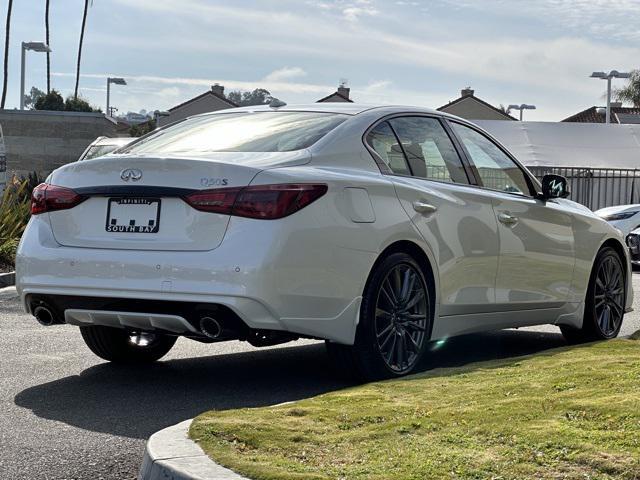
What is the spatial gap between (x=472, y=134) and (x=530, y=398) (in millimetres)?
3080

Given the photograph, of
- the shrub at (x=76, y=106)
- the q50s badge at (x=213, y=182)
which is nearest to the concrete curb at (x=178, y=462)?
the q50s badge at (x=213, y=182)

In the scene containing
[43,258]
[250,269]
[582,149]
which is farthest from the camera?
[582,149]

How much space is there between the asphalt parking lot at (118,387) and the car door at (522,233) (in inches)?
22.4

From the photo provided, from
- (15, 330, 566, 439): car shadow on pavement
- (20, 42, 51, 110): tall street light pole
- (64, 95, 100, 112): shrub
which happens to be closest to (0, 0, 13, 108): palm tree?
(64, 95, 100, 112): shrub

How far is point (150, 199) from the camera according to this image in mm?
6605

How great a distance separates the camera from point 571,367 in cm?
661

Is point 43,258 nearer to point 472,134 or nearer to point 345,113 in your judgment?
point 345,113

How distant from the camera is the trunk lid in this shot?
644cm

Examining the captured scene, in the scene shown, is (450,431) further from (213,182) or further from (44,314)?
(44,314)

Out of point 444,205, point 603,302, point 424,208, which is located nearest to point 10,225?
point 603,302

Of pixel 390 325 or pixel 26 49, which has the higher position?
pixel 26 49

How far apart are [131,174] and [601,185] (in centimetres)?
2871

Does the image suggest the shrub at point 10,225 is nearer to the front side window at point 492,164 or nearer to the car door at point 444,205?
the front side window at point 492,164

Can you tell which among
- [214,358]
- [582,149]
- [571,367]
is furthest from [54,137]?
[571,367]
